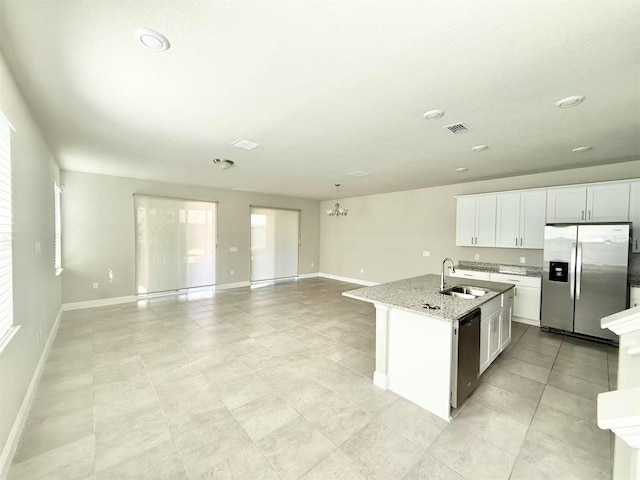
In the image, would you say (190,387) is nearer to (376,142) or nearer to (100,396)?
(100,396)

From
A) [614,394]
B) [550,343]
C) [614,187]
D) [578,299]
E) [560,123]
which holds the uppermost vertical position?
[560,123]

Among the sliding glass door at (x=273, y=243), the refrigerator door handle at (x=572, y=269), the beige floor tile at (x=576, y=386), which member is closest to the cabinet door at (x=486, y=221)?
the refrigerator door handle at (x=572, y=269)

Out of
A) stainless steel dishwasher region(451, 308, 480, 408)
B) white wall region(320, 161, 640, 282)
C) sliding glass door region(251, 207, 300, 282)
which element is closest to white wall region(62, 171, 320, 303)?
sliding glass door region(251, 207, 300, 282)

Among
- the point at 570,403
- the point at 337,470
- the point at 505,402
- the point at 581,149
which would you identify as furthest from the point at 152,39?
the point at 581,149

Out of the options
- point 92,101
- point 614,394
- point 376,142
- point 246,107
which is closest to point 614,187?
point 376,142

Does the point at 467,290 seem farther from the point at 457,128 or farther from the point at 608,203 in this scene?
the point at 608,203

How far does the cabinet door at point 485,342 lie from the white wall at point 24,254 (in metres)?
3.94

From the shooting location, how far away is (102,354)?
3.32 metres

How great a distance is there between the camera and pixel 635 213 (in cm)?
383

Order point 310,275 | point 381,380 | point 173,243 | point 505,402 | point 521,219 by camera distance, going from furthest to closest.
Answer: point 310,275
point 173,243
point 521,219
point 381,380
point 505,402

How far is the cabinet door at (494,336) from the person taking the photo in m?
3.00

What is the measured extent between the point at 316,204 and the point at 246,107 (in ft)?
22.6

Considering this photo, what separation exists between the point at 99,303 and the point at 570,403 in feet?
24.7

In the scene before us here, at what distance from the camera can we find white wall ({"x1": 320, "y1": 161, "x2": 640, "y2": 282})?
501cm
